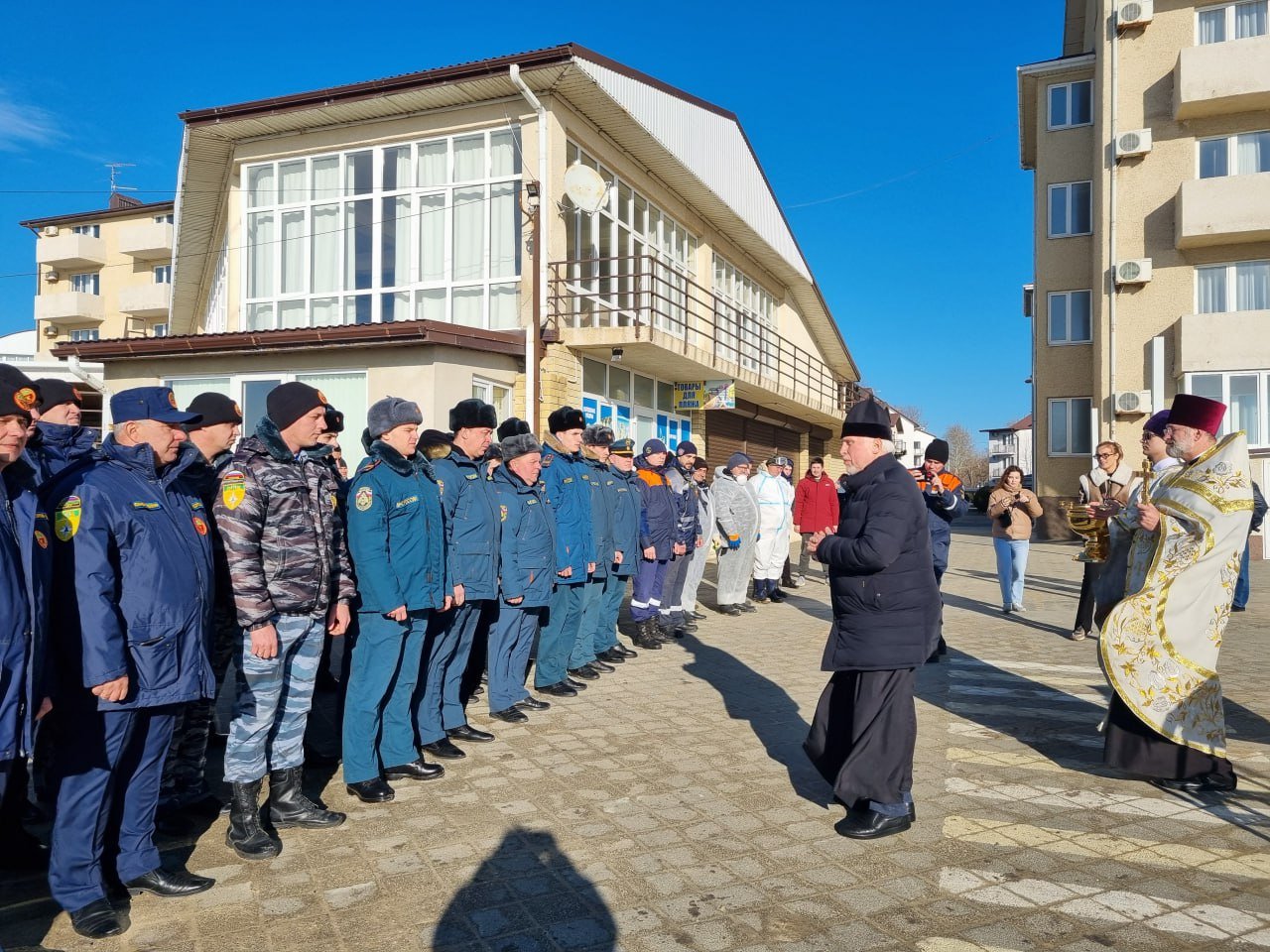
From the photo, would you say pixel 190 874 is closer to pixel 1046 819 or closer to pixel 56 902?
pixel 56 902

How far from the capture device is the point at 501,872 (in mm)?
3787

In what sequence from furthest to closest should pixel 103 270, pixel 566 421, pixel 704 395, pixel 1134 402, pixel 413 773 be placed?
pixel 103 270 < pixel 1134 402 < pixel 704 395 < pixel 566 421 < pixel 413 773

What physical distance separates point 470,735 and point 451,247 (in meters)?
12.3

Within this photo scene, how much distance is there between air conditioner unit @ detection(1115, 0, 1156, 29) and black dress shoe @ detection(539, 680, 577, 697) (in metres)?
24.2

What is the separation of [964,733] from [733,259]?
20.0 m

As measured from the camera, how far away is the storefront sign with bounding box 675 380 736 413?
19.5m

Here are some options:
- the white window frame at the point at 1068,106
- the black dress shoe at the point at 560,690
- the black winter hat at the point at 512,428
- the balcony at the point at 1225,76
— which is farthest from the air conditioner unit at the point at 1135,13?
the black dress shoe at the point at 560,690

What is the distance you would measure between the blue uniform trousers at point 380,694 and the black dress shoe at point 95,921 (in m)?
1.44

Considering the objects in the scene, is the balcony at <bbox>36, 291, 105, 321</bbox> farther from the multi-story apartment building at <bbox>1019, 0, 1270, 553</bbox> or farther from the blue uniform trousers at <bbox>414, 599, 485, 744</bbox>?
the blue uniform trousers at <bbox>414, 599, 485, 744</bbox>

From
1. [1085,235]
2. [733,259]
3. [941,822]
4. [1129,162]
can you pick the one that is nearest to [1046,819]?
[941,822]

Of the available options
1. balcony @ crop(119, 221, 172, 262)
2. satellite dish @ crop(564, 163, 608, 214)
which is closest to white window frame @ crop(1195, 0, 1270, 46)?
satellite dish @ crop(564, 163, 608, 214)

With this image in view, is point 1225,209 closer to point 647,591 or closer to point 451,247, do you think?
point 451,247

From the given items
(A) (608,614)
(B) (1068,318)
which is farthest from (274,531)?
(B) (1068,318)

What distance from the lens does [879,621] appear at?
14.4 ft
